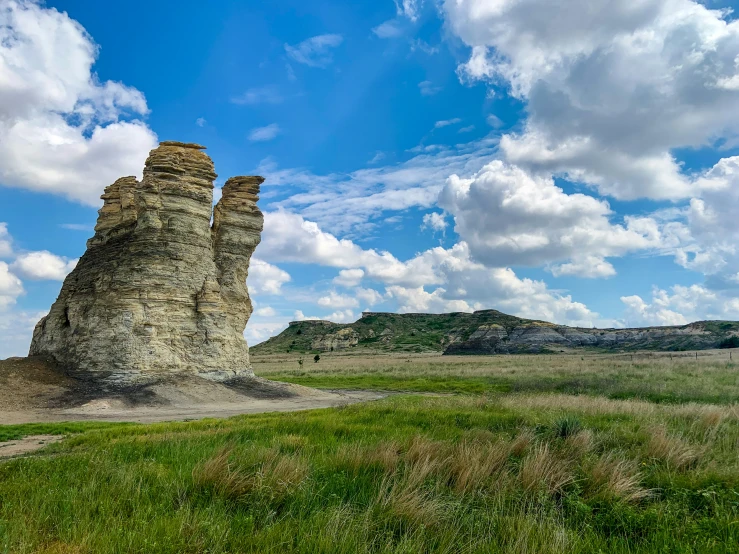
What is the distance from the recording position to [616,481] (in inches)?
244

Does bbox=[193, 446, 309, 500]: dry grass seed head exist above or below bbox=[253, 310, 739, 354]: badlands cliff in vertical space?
below

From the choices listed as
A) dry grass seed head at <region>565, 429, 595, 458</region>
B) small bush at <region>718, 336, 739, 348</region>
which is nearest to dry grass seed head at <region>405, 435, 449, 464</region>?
dry grass seed head at <region>565, 429, 595, 458</region>

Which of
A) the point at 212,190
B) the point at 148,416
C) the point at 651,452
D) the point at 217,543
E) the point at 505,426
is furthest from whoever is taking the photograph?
the point at 212,190

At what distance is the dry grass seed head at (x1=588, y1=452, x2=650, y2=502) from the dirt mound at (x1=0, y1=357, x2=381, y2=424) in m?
17.6

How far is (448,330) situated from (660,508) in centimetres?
14989

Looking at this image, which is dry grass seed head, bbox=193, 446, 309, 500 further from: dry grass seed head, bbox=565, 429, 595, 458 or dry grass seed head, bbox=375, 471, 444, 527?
dry grass seed head, bbox=565, 429, 595, 458

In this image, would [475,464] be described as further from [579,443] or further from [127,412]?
[127,412]

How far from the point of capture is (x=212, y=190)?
33406 millimetres

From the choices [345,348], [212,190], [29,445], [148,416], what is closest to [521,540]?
[29,445]

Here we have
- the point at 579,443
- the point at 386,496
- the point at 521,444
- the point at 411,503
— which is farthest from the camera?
the point at 579,443

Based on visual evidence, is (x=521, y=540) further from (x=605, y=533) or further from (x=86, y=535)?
(x=86, y=535)

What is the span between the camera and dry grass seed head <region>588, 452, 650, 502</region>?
5.86 meters

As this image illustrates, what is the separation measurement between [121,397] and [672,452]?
83.5ft

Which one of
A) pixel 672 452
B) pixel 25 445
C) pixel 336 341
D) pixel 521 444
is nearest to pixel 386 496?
pixel 521 444
